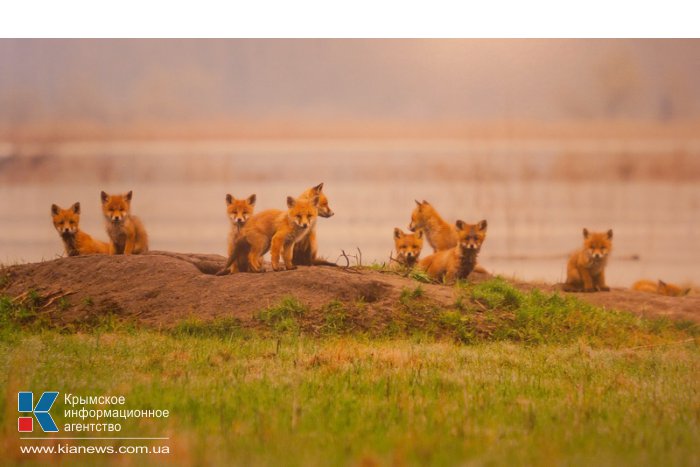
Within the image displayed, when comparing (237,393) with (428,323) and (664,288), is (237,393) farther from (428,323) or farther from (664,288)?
(664,288)

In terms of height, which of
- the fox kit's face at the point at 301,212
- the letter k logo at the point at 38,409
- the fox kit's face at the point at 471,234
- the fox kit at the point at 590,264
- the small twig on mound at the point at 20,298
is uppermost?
the fox kit's face at the point at 301,212

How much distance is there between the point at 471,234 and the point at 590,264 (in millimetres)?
1645

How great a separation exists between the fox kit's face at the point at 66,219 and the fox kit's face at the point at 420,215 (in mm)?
4234

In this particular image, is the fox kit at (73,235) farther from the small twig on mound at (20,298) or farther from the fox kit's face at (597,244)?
the fox kit's face at (597,244)

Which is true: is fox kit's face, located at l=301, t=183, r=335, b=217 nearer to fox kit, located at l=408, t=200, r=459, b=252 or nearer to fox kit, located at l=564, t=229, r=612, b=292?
fox kit, located at l=408, t=200, r=459, b=252

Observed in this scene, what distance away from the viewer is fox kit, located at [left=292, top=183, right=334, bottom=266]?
980 centimetres

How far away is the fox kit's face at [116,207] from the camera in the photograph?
10094mm

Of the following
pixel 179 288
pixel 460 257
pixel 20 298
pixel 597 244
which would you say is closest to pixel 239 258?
pixel 179 288

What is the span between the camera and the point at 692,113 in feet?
32.9

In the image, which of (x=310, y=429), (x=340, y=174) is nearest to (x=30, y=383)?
(x=310, y=429)

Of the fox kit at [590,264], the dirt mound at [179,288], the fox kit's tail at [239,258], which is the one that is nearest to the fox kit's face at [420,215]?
the dirt mound at [179,288]

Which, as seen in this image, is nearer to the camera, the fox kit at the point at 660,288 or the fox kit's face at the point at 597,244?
the fox kit's face at the point at 597,244

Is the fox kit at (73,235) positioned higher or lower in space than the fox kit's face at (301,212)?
lower

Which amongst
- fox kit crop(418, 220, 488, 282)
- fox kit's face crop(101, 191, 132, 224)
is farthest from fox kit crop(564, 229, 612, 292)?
fox kit's face crop(101, 191, 132, 224)
